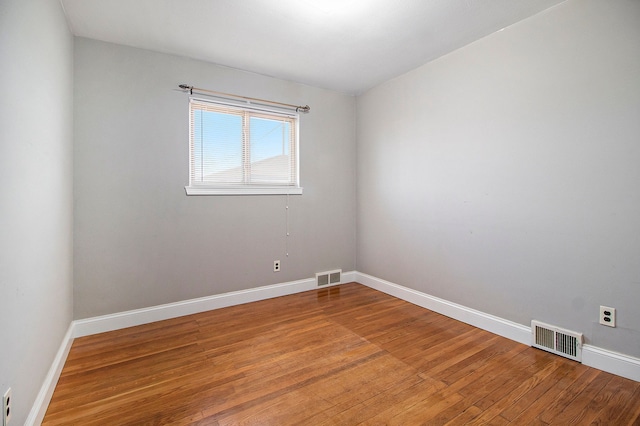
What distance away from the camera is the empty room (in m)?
1.67

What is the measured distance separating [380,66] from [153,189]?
2.63m

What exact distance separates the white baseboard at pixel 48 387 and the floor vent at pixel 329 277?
2.48m

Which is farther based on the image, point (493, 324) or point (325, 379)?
point (493, 324)

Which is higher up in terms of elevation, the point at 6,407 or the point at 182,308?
the point at 6,407

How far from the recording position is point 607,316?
2.02 m

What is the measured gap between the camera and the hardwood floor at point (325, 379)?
162 cm

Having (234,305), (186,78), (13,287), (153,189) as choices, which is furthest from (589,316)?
(186,78)

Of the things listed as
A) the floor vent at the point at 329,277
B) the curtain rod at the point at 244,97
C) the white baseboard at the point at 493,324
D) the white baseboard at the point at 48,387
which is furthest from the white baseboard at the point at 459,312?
the white baseboard at the point at 48,387

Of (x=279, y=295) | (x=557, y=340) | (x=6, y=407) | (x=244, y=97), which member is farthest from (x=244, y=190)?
(x=557, y=340)

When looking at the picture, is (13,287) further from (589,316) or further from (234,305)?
(589,316)

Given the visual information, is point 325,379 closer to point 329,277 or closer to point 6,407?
point 6,407

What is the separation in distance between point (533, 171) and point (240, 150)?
9.09 feet

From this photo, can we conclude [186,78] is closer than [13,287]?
No

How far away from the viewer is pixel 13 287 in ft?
4.25
